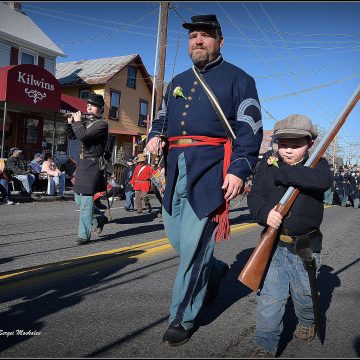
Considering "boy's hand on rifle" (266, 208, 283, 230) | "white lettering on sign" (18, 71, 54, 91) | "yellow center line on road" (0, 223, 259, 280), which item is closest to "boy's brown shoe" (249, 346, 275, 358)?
"boy's hand on rifle" (266, 208, 283, 230)

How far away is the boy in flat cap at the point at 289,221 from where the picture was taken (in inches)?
102

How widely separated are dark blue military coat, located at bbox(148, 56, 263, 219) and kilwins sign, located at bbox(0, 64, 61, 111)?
13.3m

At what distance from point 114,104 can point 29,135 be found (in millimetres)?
9223

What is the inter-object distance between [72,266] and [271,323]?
102 inches

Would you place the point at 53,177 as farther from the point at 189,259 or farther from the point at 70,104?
the point at 189,259

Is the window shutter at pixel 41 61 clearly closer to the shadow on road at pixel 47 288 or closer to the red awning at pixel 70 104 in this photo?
the red awning at pixel 70 104

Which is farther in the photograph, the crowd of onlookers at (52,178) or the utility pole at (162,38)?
the utility pole at (162,38)

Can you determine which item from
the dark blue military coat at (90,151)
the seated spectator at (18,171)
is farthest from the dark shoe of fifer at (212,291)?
the seated spectator at (18,171)

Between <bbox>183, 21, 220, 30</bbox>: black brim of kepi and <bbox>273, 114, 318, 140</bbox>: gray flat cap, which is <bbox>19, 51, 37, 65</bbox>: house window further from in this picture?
<bbox>273, 114, 318, 140</bbox>: gray flat cap

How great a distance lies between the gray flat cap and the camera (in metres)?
2.71

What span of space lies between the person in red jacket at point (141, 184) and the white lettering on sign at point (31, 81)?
6.72 m

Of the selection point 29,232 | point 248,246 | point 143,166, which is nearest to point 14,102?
point 143,166

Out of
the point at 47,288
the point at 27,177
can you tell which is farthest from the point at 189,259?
the point at 27,177

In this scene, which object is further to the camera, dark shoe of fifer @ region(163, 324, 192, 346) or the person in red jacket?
the person in red jacket
